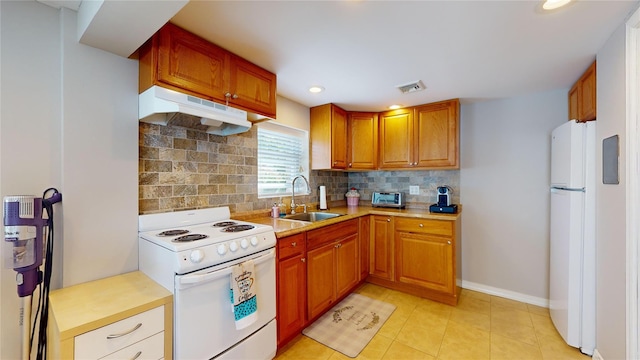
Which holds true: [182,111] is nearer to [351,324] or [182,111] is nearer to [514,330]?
[351,324]

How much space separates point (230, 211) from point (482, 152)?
290cm

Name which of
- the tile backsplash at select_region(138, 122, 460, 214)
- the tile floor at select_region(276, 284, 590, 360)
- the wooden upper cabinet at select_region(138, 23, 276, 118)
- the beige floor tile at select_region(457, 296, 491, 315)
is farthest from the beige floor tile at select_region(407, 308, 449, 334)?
the wooden upper cabinet at select_region(138, 23, 276, 118)

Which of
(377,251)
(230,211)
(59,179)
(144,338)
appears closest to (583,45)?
(377,251)

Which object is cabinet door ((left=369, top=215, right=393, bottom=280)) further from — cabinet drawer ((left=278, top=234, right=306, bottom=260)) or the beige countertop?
cabinet drawer ((left=278, top=234, right=306, bottom=260))

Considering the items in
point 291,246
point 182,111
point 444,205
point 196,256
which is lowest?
point 291,246

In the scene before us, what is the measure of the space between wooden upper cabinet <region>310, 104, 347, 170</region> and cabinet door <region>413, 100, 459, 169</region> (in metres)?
0.93

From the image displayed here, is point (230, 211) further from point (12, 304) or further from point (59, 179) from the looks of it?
point (12, 304)

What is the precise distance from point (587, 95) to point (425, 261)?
1982mm

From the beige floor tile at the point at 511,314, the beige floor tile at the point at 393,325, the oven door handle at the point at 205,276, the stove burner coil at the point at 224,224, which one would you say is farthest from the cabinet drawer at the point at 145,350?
the beige floor tile at the point at 511,314

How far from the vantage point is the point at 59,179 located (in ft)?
4.49

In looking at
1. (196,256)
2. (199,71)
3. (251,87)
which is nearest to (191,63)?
(199,71)

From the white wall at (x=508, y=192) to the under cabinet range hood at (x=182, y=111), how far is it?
2.72 m

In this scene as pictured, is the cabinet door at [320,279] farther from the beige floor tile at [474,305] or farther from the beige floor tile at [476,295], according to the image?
the beige floor tile at [476,295]

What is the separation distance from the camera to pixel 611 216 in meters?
1.59
